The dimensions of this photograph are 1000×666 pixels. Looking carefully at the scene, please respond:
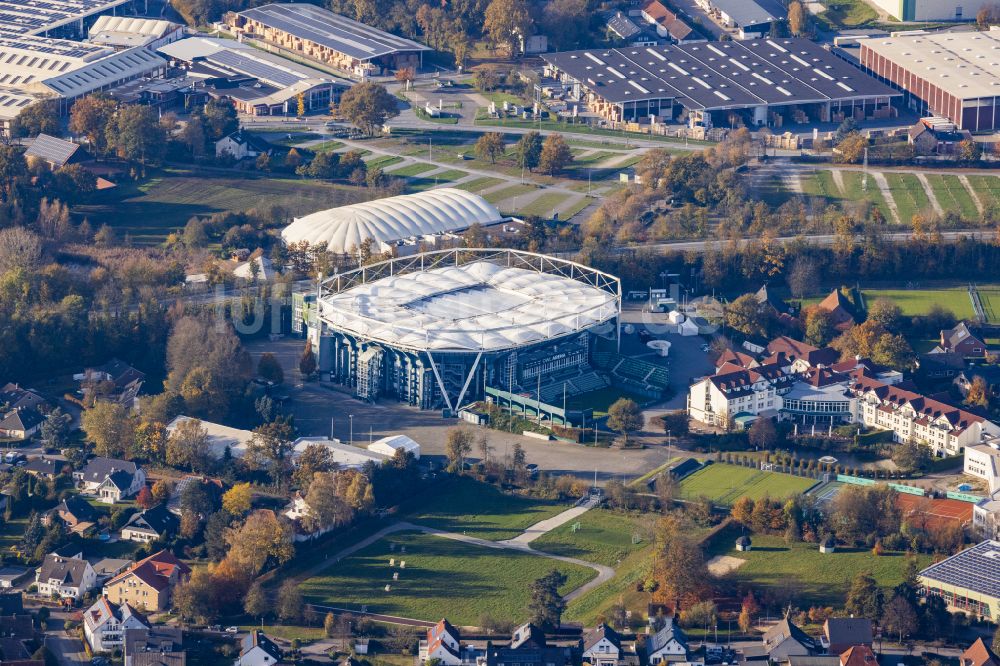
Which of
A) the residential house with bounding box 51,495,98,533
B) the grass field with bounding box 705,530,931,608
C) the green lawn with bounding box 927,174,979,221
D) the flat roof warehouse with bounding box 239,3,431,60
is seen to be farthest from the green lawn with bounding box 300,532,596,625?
the flat roof warehouse with bounding box 239,3,431,60

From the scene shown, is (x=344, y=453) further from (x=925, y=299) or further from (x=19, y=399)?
(x=925, y=299)

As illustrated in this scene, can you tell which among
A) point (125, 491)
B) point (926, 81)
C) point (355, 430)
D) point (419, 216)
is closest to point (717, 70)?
point (926, 81)

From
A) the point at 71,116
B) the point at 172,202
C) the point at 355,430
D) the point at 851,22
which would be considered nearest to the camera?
the point at 355,430

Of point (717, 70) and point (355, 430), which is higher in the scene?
point (717, 70)

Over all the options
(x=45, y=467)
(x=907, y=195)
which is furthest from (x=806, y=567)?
(x=907, y=195)

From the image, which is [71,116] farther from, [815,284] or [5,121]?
[815,284]

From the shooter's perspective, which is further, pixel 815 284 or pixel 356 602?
pixel 815 284
